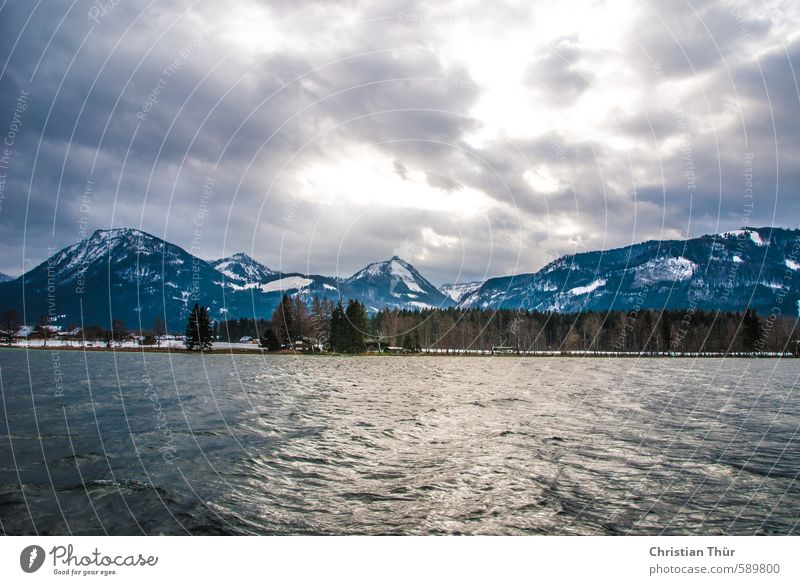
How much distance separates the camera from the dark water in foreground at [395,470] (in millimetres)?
10281

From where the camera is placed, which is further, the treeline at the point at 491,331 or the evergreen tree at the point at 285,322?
the treeline at the point at 491,331

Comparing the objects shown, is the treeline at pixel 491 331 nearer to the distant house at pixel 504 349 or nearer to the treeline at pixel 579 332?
the treeline at pixel 579 332

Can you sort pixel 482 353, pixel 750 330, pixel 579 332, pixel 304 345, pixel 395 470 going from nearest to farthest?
1. pixel 395 470
2. pixel 750 330
3. pixel 304 345
4. pixel 482 353
5. pixel 579 332

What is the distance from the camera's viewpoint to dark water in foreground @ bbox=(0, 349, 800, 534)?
10.3 meters

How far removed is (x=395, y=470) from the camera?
14.5 metres

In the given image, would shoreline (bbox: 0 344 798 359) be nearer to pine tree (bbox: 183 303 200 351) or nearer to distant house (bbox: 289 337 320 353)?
pine tree (bbox: 183 303 200 351)

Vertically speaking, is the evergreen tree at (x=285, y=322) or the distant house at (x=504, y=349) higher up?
the evergreen tree at (x=285, y=322)

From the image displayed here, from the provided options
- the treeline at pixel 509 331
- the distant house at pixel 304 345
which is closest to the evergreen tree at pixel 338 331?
the treeline at pixel 509 331

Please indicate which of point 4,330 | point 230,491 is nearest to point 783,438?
point 230,491

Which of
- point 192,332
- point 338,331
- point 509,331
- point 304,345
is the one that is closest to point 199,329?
point 192,332

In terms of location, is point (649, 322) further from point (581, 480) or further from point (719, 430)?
point (581, 480)

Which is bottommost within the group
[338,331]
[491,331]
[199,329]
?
[491,331]

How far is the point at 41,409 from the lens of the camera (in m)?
27.5

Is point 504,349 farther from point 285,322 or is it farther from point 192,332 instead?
point 192,332
